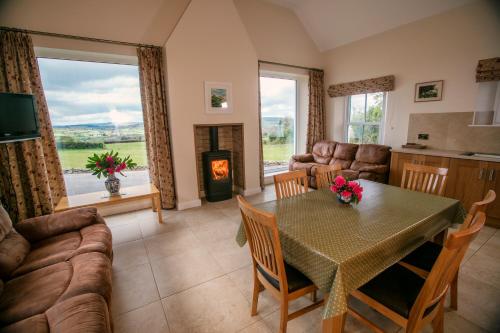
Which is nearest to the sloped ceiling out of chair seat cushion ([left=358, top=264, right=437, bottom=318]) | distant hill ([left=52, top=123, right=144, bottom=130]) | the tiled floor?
distant hill ([left=52, top=123, right=144, bottom=130])

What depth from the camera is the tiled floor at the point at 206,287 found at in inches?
68.0

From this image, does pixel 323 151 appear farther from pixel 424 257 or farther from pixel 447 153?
pixel 424 257

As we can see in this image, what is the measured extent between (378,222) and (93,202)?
10.4ft

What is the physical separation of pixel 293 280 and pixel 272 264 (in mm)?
173

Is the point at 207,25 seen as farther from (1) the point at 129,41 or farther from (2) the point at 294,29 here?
(2) the point at 294,29

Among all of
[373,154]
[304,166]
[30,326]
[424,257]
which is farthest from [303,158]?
[30,326]

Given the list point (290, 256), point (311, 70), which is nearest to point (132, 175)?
point (290, 256)

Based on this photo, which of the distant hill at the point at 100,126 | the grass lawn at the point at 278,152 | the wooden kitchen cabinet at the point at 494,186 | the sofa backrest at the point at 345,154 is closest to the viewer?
the wooden kitchen cabinet at the point at 494,186

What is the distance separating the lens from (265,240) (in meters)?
1.41

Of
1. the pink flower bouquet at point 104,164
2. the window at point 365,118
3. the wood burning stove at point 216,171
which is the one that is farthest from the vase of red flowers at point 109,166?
the window at point 365,118

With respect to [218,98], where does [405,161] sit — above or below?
below

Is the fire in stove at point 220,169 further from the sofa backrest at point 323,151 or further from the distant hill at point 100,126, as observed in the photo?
the sofa backrest at point 323,151

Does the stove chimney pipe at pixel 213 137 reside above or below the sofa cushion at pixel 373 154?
above

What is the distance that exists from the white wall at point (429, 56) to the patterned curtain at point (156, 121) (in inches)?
153
